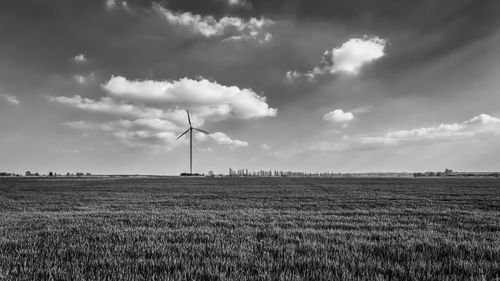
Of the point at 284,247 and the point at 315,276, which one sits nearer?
the point at 315,276

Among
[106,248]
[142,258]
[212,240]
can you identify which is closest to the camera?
[142,258]

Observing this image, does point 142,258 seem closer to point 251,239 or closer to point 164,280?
point 164,280

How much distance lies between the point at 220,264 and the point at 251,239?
2.89 meters

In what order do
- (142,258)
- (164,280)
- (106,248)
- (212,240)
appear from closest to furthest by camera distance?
(164,280) < (142,258) < (106,248) < (212,240)

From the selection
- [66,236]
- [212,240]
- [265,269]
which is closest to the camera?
[265,269]

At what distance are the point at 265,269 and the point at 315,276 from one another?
1015mm

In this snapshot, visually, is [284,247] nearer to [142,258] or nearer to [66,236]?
[142,258]

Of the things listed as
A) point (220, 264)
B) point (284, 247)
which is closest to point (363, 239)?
point (284, 247)

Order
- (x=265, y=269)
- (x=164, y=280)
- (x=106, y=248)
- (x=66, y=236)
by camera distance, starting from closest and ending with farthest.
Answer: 1. (x=164, y=280)
2. (x=265, y=269)
3. (x=106, y=248)
4. (x=66, y=236)

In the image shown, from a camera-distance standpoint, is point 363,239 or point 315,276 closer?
point 315,276

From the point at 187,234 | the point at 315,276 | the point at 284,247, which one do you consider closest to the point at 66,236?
the point at 187,234

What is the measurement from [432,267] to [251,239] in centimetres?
478

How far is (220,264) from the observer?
6.86 metres

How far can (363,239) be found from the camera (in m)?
9.70
